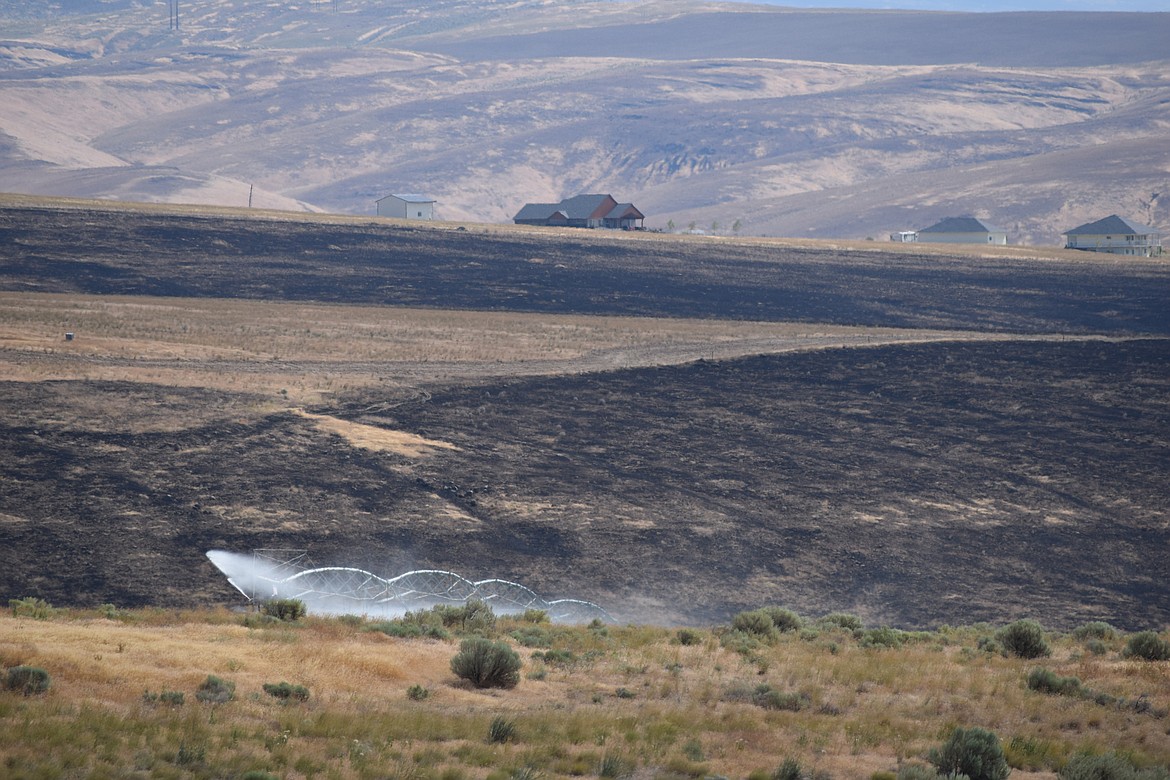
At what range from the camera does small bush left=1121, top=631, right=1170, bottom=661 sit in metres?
20.1

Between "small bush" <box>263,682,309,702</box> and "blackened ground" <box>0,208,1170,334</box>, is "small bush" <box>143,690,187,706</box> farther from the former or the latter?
"blackened ground" <box>0,208,1170,334</box>

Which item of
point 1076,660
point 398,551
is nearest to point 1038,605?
point 1076,660

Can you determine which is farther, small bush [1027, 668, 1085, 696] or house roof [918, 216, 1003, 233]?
house roof [918, 216, 1003, 233]

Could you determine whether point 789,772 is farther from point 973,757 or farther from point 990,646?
point 990,646

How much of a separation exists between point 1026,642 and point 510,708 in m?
9.54

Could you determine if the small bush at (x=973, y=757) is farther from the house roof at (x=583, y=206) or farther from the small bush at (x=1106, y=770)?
the house roof at (x=583, y=206)

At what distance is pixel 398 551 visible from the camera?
101 ft

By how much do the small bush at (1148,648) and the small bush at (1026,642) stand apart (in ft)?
4.11

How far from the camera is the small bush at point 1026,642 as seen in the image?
20.5 meters

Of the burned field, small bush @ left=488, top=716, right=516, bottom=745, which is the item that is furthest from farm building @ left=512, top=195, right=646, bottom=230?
small bush @ left=488, top=716, right=516, bottom=745

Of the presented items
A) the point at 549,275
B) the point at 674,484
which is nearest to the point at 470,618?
the point at 674,484

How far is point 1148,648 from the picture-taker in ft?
66.6

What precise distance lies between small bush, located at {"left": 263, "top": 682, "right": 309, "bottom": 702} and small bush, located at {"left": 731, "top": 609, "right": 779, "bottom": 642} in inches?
369

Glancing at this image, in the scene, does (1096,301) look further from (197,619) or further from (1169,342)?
(197,619)
